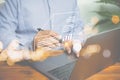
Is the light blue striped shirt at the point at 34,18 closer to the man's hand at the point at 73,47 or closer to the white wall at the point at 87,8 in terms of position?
the man's hand at the point at 73,47

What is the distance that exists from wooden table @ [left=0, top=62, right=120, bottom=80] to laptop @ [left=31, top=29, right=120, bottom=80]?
0.02 metres

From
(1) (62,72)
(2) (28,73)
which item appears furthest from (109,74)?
(2) (28,73)

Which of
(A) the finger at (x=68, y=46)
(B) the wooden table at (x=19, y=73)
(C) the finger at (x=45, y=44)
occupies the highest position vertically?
(A) the finger at (x=68, y=46)

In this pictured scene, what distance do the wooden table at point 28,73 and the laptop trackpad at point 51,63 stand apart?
0.03 metres

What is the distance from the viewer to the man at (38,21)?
1.36 metres

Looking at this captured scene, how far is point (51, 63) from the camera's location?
978mm

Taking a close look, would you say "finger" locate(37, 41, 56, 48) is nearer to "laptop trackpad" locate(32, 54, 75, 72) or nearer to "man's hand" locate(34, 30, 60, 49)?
"man's hand" locate(34, 30, 60, 49)

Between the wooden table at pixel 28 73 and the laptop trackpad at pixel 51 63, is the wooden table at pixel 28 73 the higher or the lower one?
the lower one

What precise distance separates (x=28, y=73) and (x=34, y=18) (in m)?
0.60

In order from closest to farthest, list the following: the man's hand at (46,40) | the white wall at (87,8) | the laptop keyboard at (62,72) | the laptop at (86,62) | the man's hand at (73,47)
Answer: the laptop at (86,62), the laptop keyboard at (62,72), the man's hand at (73,47), the man's hand at (46,40), the white wall at (87,8)

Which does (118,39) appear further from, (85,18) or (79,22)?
(85,18)

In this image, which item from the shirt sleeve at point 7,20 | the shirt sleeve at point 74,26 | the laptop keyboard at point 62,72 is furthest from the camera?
the shirt sleeve at point 74,26

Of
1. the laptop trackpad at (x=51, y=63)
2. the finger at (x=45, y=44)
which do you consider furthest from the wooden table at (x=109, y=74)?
the finger at (x=45, y=44)

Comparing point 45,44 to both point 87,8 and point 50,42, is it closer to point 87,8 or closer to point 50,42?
point 50,42
